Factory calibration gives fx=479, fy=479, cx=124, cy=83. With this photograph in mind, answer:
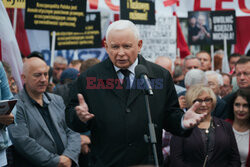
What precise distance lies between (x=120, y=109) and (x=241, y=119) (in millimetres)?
2760

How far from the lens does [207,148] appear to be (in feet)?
18.7

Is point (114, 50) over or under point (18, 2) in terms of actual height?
under

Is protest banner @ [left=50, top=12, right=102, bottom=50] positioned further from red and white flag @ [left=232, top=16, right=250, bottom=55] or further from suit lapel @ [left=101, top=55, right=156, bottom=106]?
suit lapel @ [left=101, top=55, right=156, bottom=106]

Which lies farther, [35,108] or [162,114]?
[35,108]

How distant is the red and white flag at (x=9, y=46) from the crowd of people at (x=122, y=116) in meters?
0.12

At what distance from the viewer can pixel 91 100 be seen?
4.08 m

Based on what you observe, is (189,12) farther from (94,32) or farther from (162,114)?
(162,114)

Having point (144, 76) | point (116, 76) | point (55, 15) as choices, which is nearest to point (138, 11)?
point (55, 15)

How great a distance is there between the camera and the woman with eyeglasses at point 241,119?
241 inches

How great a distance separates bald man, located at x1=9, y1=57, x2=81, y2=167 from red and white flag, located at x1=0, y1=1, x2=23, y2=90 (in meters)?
0.14

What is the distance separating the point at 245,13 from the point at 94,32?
418cm

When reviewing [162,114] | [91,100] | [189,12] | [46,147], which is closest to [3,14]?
[46,147]

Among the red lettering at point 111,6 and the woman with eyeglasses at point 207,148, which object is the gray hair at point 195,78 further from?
the red lettering at point 111,6

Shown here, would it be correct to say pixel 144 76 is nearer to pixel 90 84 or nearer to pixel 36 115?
pixel 90 84
